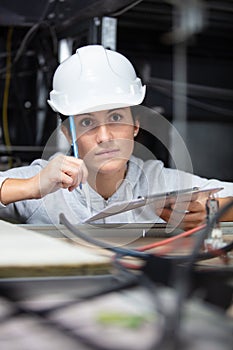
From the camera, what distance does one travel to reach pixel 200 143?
441 cm

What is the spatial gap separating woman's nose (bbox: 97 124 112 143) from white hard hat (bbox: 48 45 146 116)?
0.04m

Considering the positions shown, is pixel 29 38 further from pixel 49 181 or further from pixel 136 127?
pixel 49 181

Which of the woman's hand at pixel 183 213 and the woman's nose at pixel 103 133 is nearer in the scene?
the woman's hand at pixel 183 213

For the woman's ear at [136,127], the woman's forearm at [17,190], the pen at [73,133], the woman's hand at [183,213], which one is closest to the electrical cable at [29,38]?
the woman's ear at [136,127]

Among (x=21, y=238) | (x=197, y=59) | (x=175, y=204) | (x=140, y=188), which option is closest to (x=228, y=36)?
(x=197, y=59)

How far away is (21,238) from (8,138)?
280cm

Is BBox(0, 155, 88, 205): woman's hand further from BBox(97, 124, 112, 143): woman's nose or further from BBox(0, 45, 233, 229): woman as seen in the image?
BBox(97, 124, 112, 143): woman's nose

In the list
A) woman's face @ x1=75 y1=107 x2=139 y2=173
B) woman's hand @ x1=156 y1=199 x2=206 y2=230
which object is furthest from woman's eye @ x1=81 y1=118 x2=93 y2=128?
woman's hand @ x1=156 y1=199 x2=206 y2=230

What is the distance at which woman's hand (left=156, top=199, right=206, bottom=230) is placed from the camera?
3.09 ft

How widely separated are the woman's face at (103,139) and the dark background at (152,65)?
40.5 inches

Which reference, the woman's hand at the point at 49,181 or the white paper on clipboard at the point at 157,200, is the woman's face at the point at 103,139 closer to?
the woman's hand at the point at 49,181

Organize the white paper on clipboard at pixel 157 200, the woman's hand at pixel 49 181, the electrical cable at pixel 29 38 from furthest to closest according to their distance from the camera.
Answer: the electrical cable at pixel 29 38 → the woman's hand at pixel 49 181 → the white paper on clipboard at pixel 157 200

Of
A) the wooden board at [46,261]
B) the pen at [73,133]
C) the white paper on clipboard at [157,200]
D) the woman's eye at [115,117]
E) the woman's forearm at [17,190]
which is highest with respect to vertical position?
the woman's eye at [115,117]

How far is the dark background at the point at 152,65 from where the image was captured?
2.59 m
